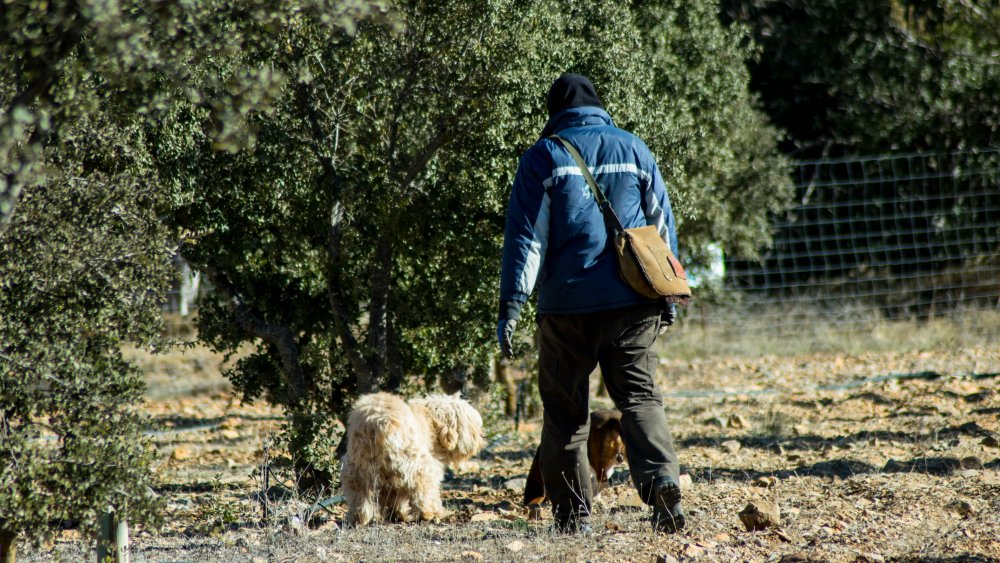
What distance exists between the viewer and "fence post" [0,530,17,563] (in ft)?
13.0

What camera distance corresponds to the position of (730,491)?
601 cm

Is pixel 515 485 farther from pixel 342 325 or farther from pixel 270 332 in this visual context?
pixel 270 332

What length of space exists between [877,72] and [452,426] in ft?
45.2

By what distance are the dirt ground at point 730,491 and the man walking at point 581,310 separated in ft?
1.04

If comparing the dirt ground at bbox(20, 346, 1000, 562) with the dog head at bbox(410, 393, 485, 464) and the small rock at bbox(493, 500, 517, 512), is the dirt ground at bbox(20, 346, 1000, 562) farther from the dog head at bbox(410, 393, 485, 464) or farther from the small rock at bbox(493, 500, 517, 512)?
the dog head at bbox(410, 393, 485, 464)

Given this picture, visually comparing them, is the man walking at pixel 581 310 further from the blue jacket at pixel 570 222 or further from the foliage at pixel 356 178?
the foliage at pixel 356 178

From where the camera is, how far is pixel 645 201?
16.4 feet

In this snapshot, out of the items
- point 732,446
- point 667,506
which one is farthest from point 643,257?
point 732,446

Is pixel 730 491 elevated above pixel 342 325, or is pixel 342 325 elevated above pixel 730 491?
pixel 342 325

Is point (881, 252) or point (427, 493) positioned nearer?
point (427, 493)

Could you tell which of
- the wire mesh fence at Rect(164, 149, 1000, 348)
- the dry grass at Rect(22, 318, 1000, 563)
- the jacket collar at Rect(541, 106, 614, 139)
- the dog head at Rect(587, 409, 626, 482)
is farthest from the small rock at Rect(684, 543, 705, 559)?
the wire mesh fence at Rect(164, 149, 1000, 348)

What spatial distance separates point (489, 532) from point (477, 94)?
8.65 ft

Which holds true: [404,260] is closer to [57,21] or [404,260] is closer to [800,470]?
[800,470]

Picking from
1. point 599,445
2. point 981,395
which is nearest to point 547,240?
point 599,445
